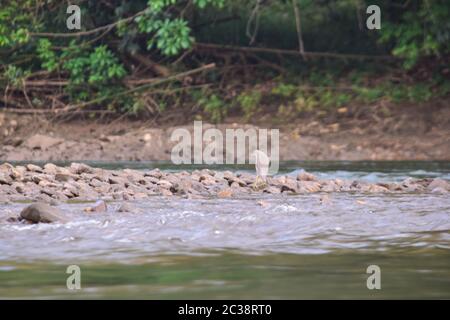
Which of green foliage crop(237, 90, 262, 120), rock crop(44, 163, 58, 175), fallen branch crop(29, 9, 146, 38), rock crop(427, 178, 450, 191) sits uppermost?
fallen branch crop(29, 9, 146, 38)

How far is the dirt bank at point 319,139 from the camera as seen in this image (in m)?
14.0

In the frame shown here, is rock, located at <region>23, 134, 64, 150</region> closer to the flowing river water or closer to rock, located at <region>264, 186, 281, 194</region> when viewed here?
rock, located at <region>264, 186, 281, 194</region>

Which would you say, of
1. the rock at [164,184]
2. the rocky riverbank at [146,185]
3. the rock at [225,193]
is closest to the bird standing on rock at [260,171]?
the rocky riverbank at [146,185]

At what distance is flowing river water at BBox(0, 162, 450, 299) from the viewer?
4520mm

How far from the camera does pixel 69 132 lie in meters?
15.9

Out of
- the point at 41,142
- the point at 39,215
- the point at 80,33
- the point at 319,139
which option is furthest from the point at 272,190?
the point at 80,33

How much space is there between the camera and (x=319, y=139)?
14531 millimetres

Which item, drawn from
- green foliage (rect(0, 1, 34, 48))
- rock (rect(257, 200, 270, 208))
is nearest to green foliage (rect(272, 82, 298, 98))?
green foliage (rect(0, 1, 34, 48))

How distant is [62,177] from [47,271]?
385cm

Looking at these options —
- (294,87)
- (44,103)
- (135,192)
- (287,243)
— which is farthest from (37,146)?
(287,243)

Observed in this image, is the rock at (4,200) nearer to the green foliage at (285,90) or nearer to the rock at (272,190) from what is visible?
the rock at (272,190)

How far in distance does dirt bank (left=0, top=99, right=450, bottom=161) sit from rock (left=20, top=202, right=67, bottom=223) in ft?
25.5

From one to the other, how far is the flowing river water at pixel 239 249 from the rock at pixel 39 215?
108 millimetres
